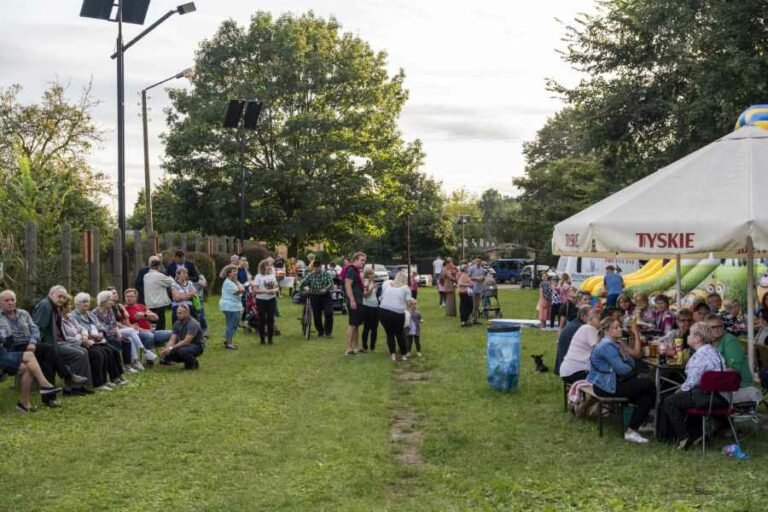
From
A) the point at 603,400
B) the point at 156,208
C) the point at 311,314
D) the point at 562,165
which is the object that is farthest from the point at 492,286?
the point at 156,208

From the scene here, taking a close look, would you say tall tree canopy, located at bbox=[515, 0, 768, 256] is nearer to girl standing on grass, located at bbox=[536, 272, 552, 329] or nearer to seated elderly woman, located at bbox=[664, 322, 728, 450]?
girl standing on grass, located at bbox=[536, 272, 552, 329]

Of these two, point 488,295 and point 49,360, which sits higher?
point 488,295

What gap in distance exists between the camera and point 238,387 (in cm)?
1220

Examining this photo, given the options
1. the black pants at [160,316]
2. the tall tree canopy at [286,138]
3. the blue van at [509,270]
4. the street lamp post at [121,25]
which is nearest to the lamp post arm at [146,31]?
the street lamp post at [121,25]

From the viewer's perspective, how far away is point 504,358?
1192cm

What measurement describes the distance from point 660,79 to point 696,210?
20.6 m

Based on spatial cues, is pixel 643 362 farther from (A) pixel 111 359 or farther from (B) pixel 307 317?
(B) pixel 307 317

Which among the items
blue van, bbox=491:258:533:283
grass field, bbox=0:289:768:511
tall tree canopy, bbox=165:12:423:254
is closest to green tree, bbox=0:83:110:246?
tall tree canopy, bbox=165:12:423:254

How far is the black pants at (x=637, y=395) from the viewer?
8.99 metres

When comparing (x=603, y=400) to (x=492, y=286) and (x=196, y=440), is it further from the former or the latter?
(x=492, y=286)

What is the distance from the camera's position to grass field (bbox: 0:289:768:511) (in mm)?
6770

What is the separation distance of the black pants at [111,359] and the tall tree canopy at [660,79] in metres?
15.5

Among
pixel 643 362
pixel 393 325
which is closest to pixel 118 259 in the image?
pixel 393 325

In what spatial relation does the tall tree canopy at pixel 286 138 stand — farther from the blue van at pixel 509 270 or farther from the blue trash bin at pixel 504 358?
the blue trash bin at pixel 504 358
